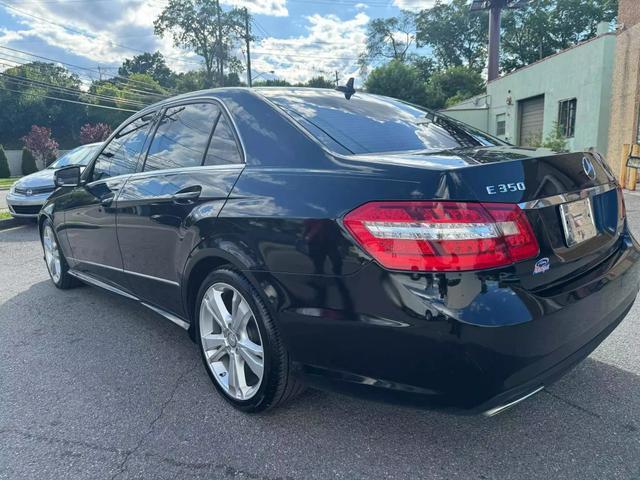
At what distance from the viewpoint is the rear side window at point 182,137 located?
2789 millimetres

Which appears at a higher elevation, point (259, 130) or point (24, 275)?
point (259, 130)

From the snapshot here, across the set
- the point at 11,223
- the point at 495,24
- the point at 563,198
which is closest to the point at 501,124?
the point at 495,24

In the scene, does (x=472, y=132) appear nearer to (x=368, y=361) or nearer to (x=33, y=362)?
(x=368, y=361)

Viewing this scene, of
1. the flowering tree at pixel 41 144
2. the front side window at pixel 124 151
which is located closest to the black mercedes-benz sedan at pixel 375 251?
the front side window at pixel 124 151

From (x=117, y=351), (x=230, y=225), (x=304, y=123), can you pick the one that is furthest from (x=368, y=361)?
(x=117, y=351)

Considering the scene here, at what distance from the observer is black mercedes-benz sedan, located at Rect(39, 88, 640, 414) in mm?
1708

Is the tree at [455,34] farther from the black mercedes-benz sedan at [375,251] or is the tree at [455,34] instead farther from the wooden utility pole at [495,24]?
the black mercedes-benz sedan at [375,251]

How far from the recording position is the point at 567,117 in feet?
59.8

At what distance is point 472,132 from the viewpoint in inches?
117

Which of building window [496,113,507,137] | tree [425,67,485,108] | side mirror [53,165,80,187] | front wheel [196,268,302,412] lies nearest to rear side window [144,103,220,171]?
front wheel [196,268,302,412]

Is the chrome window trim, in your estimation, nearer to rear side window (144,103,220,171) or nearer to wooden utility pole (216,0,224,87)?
rear side window (144,103,220,171)

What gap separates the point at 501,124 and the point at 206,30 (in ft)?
120

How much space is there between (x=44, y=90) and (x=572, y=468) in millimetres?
66791

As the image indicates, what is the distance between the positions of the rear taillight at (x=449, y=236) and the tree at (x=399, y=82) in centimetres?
3896
